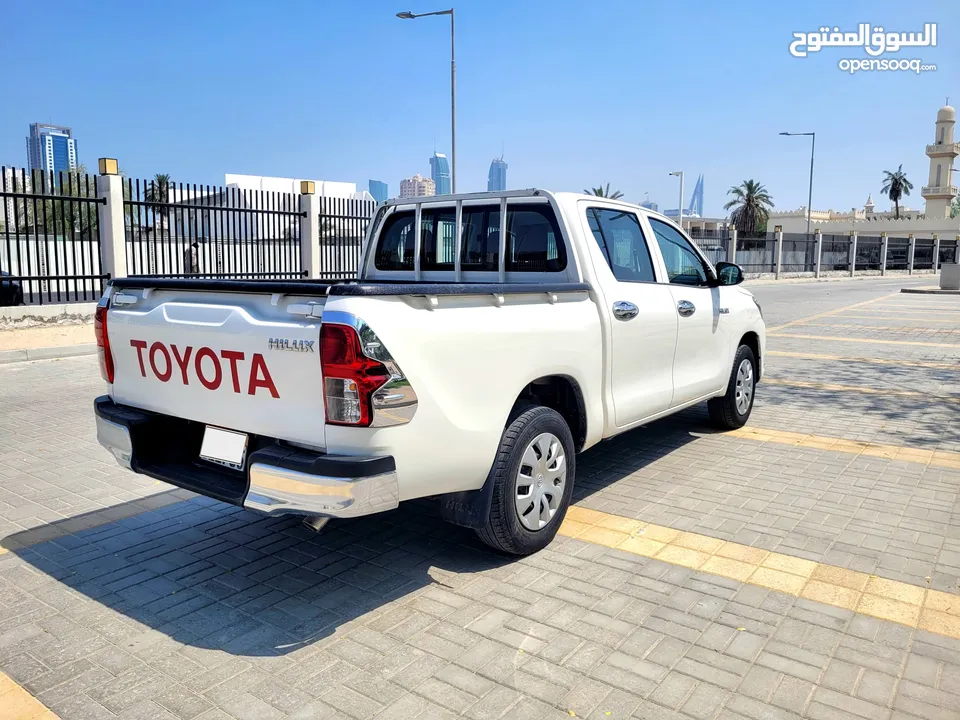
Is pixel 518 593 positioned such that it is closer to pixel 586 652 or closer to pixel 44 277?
pixel 586 652

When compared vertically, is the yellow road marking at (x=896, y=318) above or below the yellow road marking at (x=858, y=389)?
above

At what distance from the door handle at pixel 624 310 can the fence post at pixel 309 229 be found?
503 inches

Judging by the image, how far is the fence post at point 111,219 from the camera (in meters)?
13.2

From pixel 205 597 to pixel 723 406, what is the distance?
476cm

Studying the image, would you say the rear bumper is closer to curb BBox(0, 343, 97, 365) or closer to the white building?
curb BBox(0, 343, 97, 365)

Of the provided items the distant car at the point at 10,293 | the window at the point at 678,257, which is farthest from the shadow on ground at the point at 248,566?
the distant car at the point at 10,293

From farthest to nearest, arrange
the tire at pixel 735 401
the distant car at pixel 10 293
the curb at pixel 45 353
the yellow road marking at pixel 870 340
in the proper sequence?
the yellow road marking at pixel 870 340 → the distant car at pixel 10 293 → the curb at pixel 45 353 → the tire at pixel 735 401

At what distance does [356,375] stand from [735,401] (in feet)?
15.5

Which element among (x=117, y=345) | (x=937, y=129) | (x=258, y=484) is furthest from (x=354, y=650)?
(x=937, y=129)

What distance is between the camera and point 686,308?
5.57 metres

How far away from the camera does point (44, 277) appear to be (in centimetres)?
1250

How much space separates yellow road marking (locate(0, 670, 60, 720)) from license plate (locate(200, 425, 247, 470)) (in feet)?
3.79

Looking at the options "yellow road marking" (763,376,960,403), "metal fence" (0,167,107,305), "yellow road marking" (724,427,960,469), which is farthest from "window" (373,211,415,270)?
"metal fence" (0,167,107,305)

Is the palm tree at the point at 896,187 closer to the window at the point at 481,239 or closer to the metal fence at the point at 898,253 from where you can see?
the metal fence at the point at 898,253
